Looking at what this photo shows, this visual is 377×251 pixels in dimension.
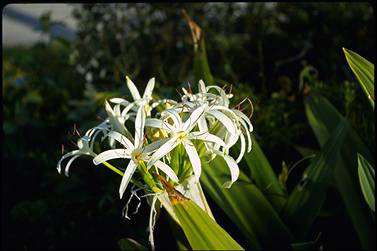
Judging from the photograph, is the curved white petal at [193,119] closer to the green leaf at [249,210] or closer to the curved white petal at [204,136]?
the curved white petal at [204,136]

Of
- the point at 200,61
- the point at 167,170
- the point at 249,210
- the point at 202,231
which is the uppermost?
the point at 200,61

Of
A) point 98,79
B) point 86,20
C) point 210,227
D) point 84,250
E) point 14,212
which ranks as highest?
point 86,20

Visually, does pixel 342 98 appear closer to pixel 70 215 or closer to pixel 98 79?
pixel 70 215

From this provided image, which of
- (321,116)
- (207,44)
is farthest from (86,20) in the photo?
(321,116)

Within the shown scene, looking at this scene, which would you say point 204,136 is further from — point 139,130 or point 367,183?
point 367,183

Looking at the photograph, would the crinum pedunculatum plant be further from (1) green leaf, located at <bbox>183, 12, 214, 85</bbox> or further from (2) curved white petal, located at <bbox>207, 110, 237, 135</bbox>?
(1) green leaf, located at <bbox>183, 12, 214, 85</bbox>

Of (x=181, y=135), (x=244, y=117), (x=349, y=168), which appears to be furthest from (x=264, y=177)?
(x=181, y=135)
